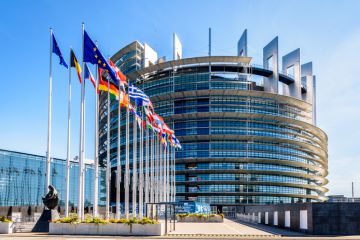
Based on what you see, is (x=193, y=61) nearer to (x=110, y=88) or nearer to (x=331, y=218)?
(x=110, y=88)

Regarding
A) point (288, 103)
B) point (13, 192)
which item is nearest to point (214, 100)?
point (288, 103)

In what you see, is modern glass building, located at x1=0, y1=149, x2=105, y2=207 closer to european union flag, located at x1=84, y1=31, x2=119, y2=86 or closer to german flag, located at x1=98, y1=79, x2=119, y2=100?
german flag, located at x1=98, y1=79, x2=119, y2=100

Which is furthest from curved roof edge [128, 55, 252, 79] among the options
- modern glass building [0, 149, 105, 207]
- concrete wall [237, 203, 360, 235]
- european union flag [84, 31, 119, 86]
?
concrete wall [237, 203, 360, 235]

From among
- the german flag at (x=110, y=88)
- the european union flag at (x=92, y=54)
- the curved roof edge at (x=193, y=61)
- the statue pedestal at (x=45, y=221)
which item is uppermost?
the curved roof edge at (x=193, y=61)

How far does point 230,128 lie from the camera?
5015 inches

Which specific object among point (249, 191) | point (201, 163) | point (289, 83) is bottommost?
point (249, 191)

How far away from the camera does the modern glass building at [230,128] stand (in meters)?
126

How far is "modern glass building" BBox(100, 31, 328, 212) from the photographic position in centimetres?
12569

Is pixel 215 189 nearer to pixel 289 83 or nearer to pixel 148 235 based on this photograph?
pixel 289 83

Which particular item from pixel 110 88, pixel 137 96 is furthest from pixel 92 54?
pixel 137 96

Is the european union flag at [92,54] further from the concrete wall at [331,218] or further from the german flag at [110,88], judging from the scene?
the concrete wall at [331,218]

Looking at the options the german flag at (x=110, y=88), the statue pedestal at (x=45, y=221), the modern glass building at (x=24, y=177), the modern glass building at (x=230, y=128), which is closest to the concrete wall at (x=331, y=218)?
the german flag at (x=110, y=88)

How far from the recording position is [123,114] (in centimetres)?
14000

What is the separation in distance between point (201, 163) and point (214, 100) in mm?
18369
